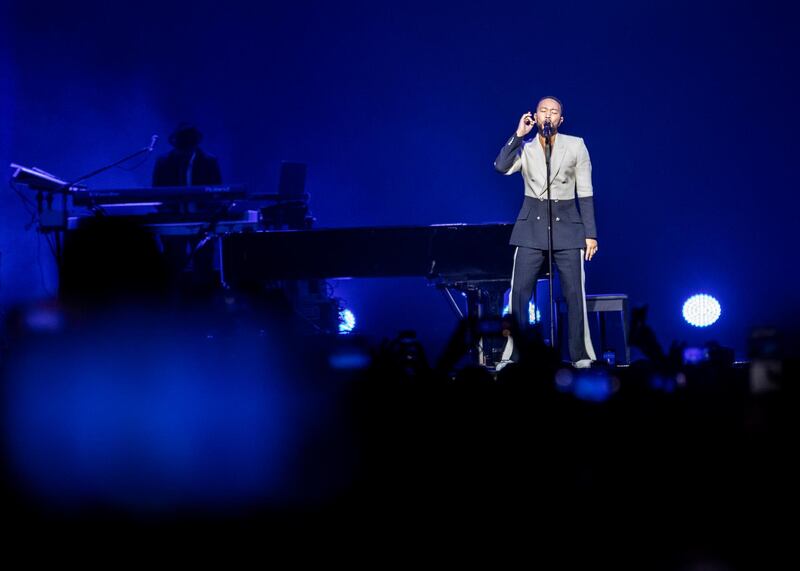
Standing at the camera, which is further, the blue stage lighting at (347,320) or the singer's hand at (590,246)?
the blue stage lighting at (347,320)

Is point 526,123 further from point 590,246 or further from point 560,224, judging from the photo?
point 590,246

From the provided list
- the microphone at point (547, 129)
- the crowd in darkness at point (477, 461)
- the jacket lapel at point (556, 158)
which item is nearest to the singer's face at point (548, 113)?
the microphone at point (547, 129)

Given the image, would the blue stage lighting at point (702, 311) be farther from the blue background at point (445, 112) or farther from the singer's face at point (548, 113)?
the singer's face at point (548, 113)

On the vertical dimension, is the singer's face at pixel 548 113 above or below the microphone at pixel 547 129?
above

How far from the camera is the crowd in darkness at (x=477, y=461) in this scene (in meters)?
1.83

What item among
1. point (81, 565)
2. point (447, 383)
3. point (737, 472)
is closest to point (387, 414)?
point (447, 383)

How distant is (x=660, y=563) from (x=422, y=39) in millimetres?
8333

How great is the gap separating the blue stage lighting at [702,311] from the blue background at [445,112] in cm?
10

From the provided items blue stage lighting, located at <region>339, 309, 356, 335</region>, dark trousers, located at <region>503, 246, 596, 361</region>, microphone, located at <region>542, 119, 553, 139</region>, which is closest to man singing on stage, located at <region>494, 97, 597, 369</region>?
dark trousers, located at <region>503, 246, 596, 361</region>

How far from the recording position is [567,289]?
530 cm

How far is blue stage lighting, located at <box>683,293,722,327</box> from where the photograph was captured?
356 inches

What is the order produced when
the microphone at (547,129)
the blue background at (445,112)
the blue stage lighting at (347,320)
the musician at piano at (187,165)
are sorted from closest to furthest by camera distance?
the microphone at (547,129) < the musician at piano at (187,165) < the blue background at (445,112) < the blue stage lighting at (347,320)

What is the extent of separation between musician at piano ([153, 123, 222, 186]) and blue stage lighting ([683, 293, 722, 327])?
17.2 feet


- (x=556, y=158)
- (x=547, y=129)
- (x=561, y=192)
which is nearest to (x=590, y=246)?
(x=561, y=192)
